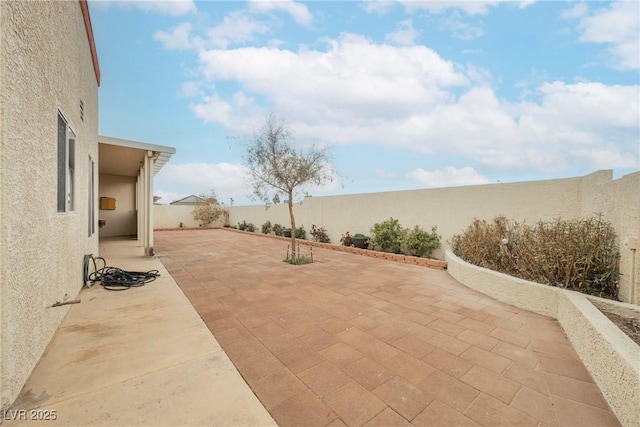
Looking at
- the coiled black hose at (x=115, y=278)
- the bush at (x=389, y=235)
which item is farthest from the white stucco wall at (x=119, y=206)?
the bush at (x=389, y=235)

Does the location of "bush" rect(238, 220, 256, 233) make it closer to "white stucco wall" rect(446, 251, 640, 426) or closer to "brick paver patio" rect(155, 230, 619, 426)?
"brick paver patio" rect(155, 230, 619, 426)

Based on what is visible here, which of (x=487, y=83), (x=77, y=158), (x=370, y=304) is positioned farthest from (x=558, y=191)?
(x=77, y=158)

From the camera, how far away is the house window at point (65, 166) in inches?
126

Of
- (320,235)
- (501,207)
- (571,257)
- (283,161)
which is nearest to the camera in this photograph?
(571,257)

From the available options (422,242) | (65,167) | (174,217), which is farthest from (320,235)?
(174,217)

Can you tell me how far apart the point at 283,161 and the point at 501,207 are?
5732 millimetres

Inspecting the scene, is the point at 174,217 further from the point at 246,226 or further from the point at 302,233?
the point at 302,233

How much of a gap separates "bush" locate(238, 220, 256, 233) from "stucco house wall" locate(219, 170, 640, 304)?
224 inches

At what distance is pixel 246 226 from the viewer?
685 inches

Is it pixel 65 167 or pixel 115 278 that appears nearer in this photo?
pixel 65 167

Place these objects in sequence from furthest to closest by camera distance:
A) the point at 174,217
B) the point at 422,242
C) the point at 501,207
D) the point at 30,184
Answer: the point at 174,217
the point at 422,242
the point at 501,207
the point at 30,184

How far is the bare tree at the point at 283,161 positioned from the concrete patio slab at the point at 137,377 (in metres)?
4.64

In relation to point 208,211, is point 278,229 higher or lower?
lower

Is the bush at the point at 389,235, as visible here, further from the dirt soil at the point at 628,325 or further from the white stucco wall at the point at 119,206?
the white stucco wall at the point at 119,206
